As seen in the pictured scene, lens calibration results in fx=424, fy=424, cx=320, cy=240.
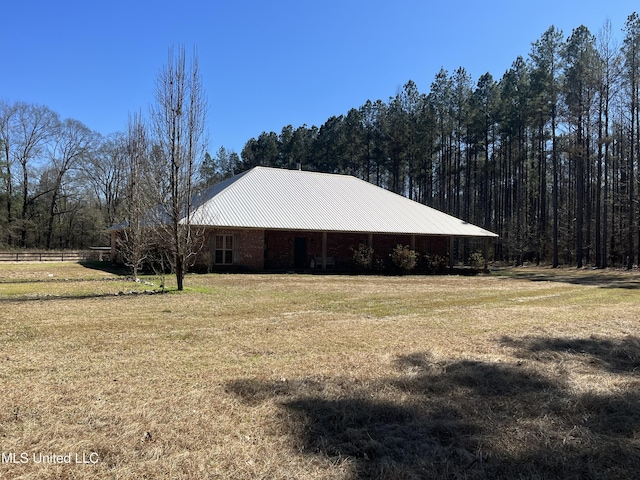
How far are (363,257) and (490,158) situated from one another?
91.3ft

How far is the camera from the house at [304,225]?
68.2ft

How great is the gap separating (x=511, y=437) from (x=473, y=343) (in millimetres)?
3197

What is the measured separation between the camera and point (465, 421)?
3539 millimetres

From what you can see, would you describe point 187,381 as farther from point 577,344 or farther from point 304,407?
point 577,344

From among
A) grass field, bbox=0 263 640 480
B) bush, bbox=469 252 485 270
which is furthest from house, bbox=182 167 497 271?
grass field, bbox=0 263 640 480

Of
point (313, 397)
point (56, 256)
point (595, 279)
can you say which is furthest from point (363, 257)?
point (56, 256)

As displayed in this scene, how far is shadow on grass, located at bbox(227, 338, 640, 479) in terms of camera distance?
113 inches

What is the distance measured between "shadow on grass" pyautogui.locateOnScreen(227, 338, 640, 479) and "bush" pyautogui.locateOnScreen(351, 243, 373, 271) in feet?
54.9

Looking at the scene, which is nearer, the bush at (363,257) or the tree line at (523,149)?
the bush at (363,257)

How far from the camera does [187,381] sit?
4.32 metres

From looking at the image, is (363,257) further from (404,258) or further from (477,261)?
(477,261)

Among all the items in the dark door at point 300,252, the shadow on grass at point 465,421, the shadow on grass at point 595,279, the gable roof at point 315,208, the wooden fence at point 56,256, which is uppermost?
the gable roof at point 315,208

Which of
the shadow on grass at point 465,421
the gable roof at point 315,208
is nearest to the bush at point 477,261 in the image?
the gable roof at point 315,208

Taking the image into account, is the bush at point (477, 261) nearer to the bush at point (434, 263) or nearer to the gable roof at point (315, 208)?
the gable roof at point (315, 208)
